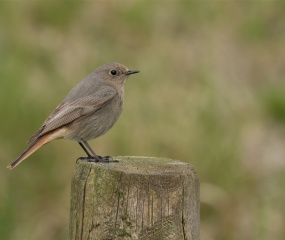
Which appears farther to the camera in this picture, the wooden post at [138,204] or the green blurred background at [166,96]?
the green blurred background at [166,96]

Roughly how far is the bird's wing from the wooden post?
176 centimetres

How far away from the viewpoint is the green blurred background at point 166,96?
28.4 ft

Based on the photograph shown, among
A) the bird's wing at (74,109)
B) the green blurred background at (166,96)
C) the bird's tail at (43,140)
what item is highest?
the bird's wing at (74,109)

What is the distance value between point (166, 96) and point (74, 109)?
405 cm

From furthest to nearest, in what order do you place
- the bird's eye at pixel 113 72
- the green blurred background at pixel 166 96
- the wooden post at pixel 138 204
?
the green blurred background at pixel 166 96 < the bird's eye at pixel 113 72 < the wooden post at pixel 138 204

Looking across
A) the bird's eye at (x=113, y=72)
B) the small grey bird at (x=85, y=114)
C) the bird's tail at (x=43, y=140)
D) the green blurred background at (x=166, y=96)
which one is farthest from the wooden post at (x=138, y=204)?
the green blurred background at (x=166, y=96)

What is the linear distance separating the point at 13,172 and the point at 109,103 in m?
2.55

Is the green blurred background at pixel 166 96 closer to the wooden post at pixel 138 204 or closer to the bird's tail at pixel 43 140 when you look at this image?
the bird's tail at pixel 43 140

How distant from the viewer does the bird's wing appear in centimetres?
600

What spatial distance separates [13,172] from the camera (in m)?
8.55

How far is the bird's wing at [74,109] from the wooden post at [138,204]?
1.76 metres

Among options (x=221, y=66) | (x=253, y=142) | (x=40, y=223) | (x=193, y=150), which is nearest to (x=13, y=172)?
(x=40, y=223)

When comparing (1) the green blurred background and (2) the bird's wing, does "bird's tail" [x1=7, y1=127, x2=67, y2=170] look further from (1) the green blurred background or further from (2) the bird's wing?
(1) the green blurred background

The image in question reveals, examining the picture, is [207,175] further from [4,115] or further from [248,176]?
[4,115]
